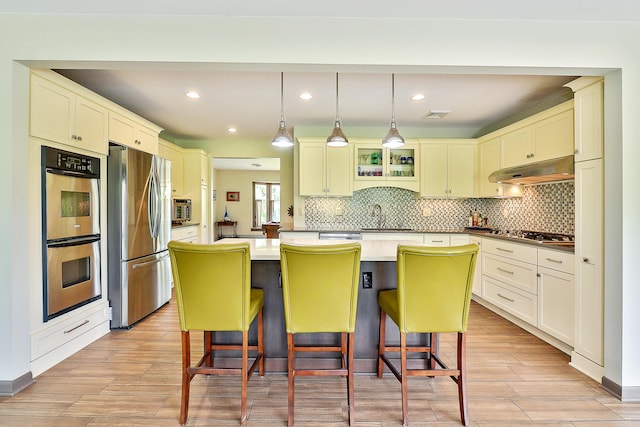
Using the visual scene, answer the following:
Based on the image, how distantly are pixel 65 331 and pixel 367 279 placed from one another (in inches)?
98.4

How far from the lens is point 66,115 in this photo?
2711 millimetres

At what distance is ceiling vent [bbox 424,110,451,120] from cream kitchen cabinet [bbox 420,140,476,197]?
19.0 inches

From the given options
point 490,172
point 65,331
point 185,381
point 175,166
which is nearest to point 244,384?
point 185,381

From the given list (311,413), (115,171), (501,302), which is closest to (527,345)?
(501,302)

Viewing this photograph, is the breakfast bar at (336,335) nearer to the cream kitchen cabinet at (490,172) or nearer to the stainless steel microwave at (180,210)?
the cream kitchen cabinet at (490,172)

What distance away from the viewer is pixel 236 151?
5961mm

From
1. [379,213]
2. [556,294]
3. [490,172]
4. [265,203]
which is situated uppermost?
[490,172]

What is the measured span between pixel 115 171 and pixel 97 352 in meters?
1.68

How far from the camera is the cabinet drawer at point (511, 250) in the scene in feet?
10.5

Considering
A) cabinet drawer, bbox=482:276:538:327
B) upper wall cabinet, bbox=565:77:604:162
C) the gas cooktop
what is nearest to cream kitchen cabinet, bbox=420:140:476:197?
the gas cooktop

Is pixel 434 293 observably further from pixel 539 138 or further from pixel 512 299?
pixel 539 138

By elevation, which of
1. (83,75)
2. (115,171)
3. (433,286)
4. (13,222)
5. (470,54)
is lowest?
(433,286)

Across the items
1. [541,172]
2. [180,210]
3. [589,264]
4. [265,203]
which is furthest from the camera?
[265,203]

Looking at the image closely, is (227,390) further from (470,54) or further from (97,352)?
(470,54)
